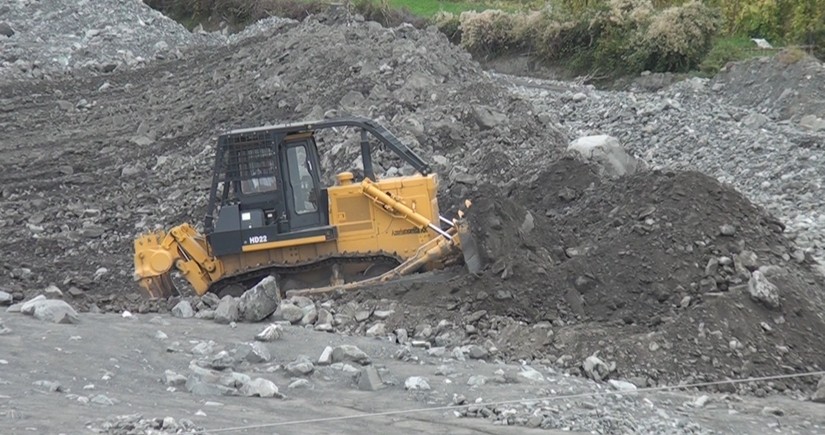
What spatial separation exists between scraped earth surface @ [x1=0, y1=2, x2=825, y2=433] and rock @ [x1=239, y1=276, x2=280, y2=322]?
0.26m


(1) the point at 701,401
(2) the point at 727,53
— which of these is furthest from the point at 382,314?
(2) the point at 727,53

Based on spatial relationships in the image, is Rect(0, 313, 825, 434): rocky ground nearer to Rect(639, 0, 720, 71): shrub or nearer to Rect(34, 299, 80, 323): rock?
Rect(34, 299, 80, 323): rock

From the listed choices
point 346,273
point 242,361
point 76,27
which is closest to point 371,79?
point 346,273

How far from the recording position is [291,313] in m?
13.0

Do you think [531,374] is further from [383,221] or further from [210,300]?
[210,300]

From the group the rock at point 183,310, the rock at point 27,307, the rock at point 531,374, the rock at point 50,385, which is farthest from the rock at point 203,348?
the rock at point 531,374

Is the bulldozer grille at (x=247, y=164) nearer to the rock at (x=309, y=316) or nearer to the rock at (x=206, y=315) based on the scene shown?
the rock at (x=206, y=315)

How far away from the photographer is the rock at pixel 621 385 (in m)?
11.0

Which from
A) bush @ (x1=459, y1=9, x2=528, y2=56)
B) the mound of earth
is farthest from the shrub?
the mound of earth

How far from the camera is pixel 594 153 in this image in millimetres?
17844

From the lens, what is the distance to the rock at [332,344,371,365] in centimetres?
1141

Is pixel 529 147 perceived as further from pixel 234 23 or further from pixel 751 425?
pixel 234 23

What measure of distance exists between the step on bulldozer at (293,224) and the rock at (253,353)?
2435 millimetres

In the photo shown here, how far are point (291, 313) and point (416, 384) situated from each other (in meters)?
2.69
